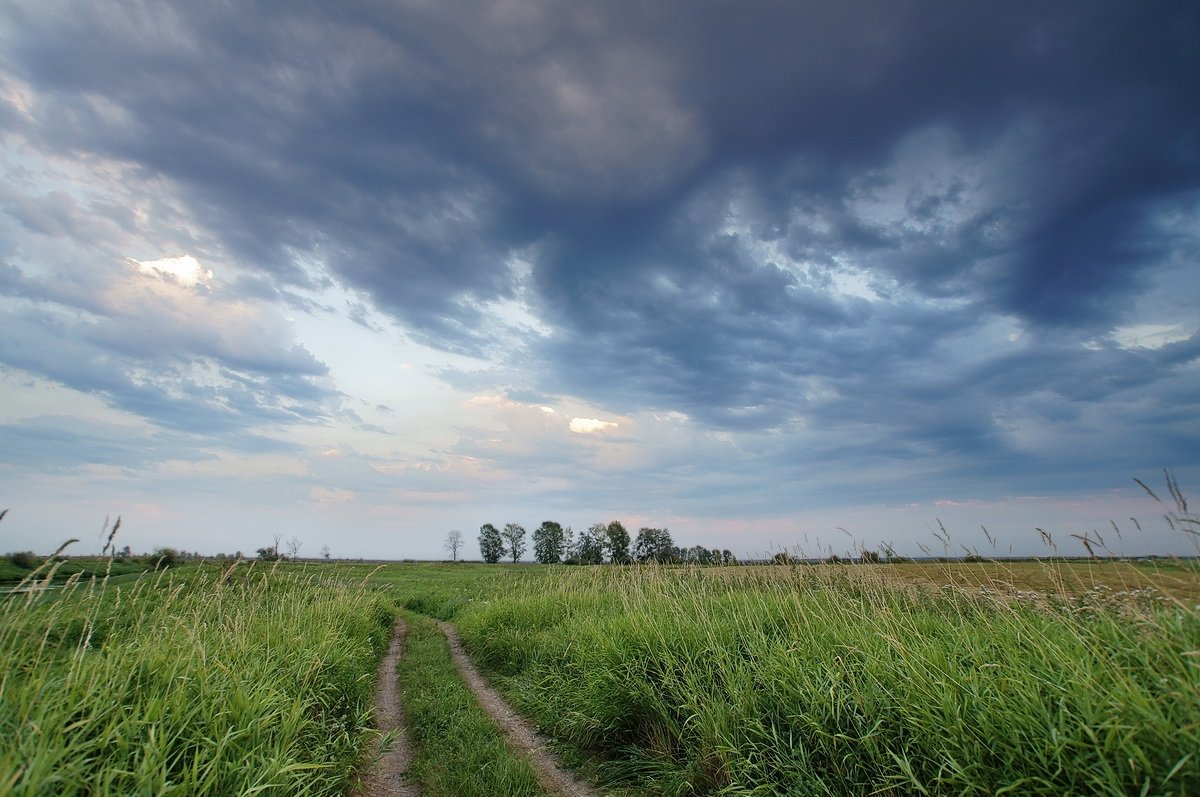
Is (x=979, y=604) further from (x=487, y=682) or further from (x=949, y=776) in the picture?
(x=487, y=682)

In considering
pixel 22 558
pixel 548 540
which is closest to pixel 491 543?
pixel 548 540

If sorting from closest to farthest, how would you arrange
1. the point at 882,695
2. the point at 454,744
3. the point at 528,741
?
1. the point at 882,695
2. the point at 454,744
3. the point at 528,741

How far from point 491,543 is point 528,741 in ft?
426

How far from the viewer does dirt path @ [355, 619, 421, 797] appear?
657 centimetres

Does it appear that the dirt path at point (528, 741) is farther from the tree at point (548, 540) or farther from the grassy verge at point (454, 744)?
the tree at point (548, 540)

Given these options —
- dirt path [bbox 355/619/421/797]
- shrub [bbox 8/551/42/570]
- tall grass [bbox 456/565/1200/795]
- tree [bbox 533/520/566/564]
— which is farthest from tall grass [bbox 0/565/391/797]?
tree [bbox 533/520/566/564]

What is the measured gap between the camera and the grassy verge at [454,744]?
634 centimetres

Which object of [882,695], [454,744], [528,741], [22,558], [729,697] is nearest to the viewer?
[882,695]

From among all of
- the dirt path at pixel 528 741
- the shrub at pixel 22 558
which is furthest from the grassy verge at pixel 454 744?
the shrub at pixel 22 558

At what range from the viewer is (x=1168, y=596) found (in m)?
3.89

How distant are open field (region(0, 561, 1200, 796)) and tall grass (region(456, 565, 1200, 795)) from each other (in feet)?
0.09

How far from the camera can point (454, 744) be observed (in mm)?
7777

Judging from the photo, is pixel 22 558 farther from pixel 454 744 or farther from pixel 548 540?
pixel 548 540

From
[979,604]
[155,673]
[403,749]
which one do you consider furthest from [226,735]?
[979,604]
